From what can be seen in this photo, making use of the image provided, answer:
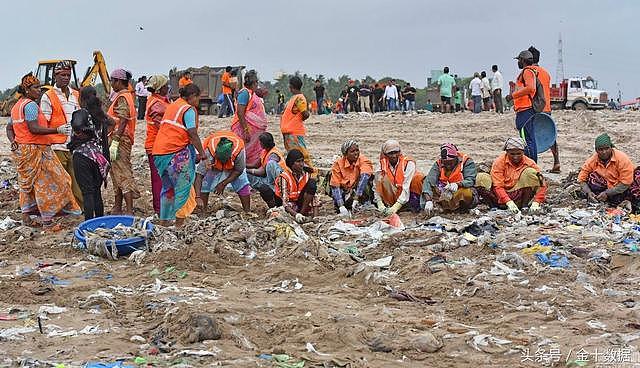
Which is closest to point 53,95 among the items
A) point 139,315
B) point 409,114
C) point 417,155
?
point 139,315

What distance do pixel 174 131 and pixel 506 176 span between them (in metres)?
3.32

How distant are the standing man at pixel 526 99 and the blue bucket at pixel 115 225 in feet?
15.4

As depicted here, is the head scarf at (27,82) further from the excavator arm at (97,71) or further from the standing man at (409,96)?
the standing man at (409,96)

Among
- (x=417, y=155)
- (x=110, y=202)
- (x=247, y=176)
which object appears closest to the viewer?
(x=247, y=176)

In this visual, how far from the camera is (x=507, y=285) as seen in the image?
523 centimetres

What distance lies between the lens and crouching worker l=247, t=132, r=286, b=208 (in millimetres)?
8297

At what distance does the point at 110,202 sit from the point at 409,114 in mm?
12475

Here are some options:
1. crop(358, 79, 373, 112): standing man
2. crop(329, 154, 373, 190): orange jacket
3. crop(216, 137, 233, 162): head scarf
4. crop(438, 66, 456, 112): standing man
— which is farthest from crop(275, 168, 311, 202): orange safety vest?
crop(358, 79, 373, 112): standing man

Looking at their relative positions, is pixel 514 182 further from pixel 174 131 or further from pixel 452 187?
pixel 174 131

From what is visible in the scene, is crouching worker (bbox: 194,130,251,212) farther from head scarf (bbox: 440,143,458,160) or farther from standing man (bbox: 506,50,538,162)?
standing man (bbox: 506,50,538,162)

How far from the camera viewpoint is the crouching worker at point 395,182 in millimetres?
7930

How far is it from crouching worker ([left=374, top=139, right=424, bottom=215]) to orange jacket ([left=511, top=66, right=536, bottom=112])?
6.42 feet

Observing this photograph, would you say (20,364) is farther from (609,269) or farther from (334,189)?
(334,189)

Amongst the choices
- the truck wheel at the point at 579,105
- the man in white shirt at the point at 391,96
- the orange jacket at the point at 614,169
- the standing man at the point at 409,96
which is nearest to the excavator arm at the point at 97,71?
the man in white shirt at the point at 391,96
